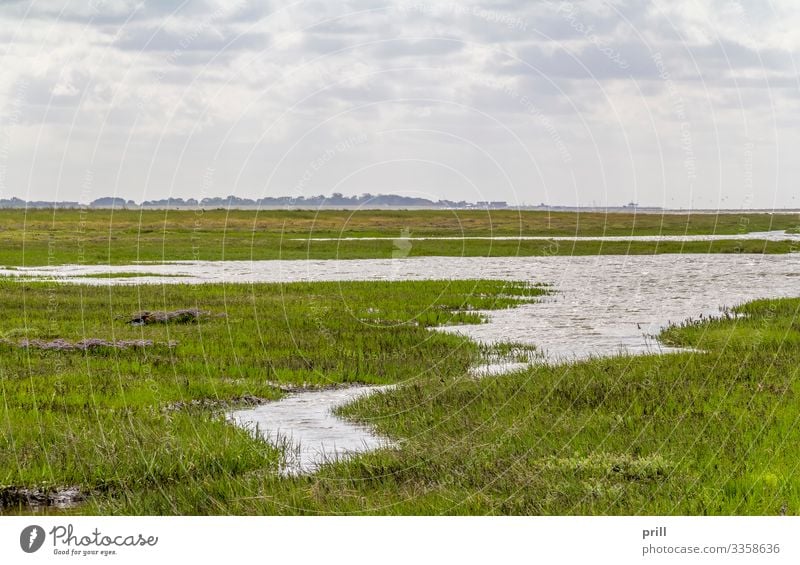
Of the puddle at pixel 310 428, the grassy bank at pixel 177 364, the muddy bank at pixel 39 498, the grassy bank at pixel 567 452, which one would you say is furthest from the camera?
the puddle at pixel 310 428

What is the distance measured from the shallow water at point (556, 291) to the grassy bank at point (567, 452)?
53.1 inches

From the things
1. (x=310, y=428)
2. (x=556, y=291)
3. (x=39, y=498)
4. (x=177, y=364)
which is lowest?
(x=39, y=498)

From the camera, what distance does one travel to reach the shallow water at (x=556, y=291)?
60.8 ft

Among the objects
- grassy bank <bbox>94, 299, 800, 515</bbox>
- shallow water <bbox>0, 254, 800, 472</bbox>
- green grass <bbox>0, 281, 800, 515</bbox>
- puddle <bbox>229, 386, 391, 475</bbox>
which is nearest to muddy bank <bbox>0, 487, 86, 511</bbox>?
green grass <bbox>0, 281, 800, 515</bbox>

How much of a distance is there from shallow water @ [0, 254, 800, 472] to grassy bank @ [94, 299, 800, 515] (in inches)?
53.1

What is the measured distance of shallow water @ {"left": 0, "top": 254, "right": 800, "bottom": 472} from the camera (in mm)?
18531

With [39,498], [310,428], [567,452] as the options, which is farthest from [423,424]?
[39,498]

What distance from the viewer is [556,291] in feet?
152

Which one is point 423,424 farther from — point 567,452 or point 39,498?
point 39,498

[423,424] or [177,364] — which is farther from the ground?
[177,364]

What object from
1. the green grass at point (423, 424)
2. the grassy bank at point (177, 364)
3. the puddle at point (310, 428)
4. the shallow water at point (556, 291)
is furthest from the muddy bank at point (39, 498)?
the shallow water at point (556, 291)

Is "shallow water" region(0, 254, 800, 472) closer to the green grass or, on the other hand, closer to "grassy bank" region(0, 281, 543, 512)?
the green grass

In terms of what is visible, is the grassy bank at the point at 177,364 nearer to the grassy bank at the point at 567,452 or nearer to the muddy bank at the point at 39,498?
the muddy bank at the point at 39,498

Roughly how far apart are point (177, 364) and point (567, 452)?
11.8m
